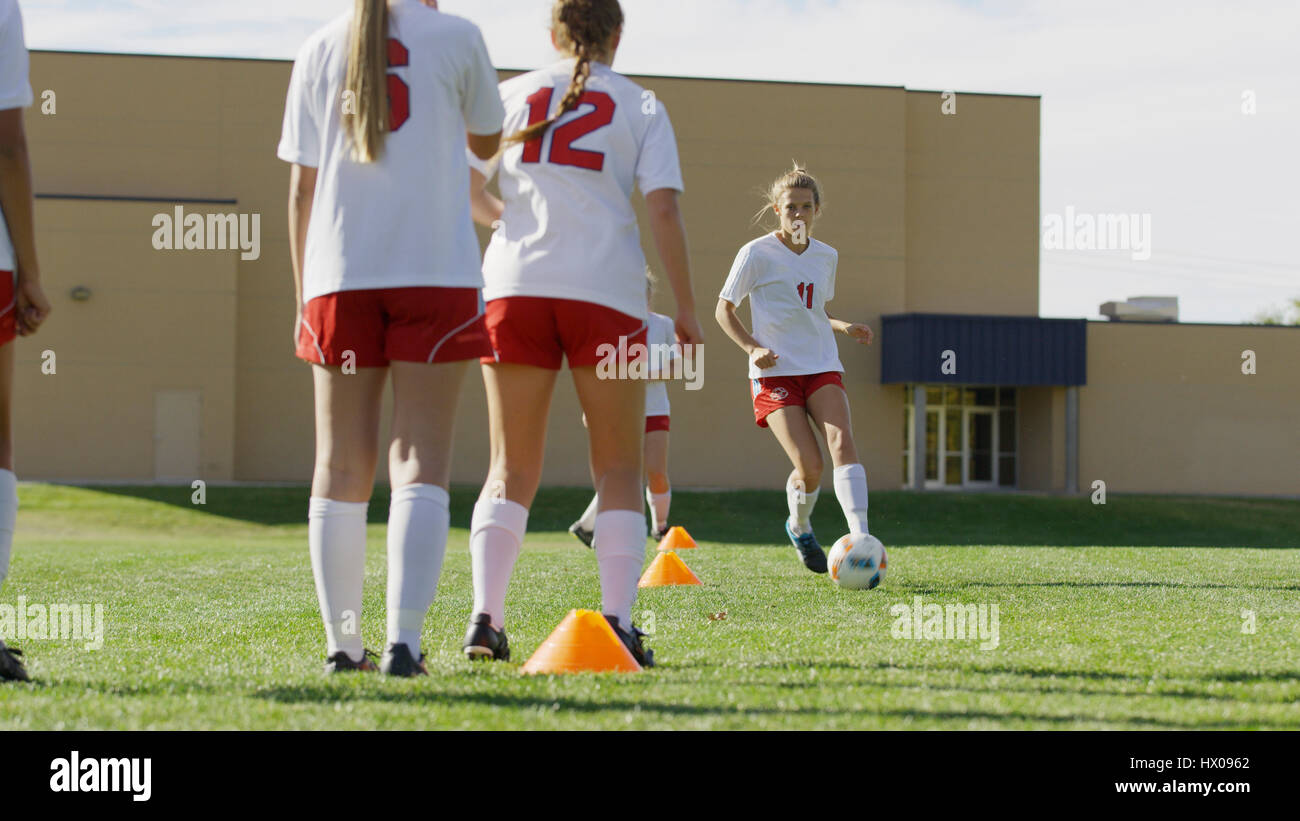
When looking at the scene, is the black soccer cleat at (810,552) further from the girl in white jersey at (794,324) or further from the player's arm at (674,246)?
the player's arm at (674,246)

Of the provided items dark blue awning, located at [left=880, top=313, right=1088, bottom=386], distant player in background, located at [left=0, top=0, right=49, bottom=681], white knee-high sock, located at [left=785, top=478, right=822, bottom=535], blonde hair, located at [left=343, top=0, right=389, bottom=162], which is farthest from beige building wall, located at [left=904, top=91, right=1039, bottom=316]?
distant player in background, located at [left=0, top=0, right=49, bottom=681]

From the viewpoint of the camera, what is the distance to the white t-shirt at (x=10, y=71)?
3910 millimetres

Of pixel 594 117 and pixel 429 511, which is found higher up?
pixel 594 117

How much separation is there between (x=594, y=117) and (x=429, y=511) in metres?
1.45

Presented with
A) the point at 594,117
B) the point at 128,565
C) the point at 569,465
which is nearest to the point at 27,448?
the point at 569,465

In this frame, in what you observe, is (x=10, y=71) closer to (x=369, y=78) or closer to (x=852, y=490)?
(x=369, y=78)

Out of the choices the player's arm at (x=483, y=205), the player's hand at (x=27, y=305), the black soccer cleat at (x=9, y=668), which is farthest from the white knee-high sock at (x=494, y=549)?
the player's hand at (x=27, y=305)

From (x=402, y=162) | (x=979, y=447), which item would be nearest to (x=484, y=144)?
(x=402, y=162)

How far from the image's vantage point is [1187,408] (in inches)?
1531

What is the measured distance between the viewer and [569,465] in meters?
35.1
